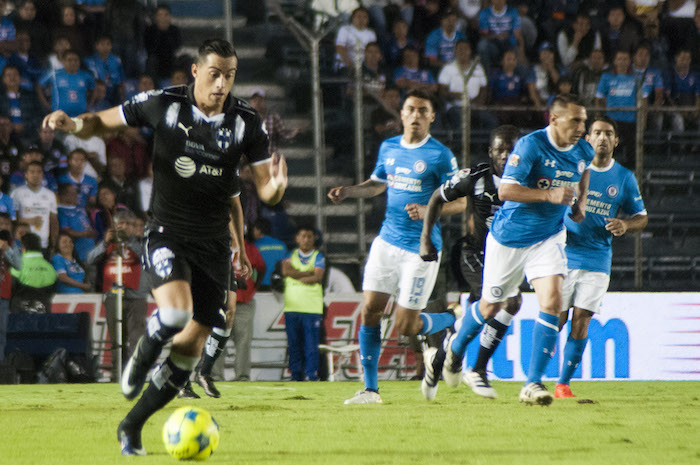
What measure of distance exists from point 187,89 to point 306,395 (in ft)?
15.6

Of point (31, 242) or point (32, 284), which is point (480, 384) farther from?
point (31, 242)

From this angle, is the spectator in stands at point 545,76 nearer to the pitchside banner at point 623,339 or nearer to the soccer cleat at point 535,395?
the pitchside banner at point 623,339

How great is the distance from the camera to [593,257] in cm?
951

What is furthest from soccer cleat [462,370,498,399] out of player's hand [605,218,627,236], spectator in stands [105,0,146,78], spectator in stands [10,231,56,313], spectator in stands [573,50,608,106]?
spectator in stands [105,0,146,78]

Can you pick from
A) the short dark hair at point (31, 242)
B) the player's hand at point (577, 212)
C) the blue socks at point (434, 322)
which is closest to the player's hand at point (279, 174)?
the player's hand at point (577, 212)

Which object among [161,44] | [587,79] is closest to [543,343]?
[587,79]

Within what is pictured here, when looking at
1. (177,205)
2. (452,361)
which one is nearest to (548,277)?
(452,361)

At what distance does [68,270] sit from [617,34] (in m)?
9.18

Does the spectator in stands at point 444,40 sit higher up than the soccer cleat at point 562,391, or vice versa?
the spectator in stands at point 444,40

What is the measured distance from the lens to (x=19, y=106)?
49.1 ft

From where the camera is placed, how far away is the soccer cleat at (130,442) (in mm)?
5445

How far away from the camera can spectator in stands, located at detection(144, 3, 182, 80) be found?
625 inches

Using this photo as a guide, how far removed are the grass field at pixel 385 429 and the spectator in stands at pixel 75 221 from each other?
145 inches

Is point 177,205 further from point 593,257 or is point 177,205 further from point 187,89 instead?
point 593,257
